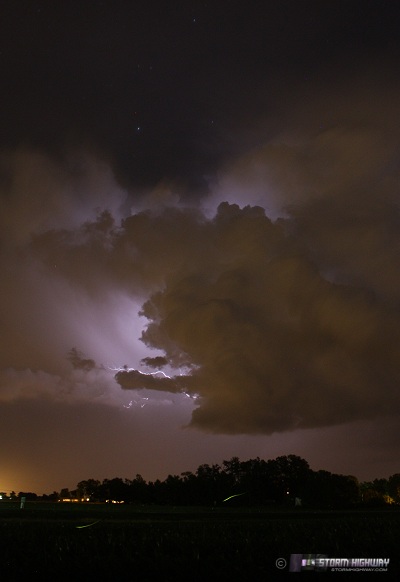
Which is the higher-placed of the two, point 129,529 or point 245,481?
point 245,481

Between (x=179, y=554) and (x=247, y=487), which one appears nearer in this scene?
(x=179, y=554)

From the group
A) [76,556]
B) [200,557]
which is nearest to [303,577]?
[200,557]

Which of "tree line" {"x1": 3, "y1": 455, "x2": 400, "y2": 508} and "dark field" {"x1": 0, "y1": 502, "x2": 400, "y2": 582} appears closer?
"dark field" {"x1": 0, "y1": 502, "x2": 400, "y2": 582}

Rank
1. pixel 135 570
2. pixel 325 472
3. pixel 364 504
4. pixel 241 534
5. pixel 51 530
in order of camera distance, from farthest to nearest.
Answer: pixel 325 472 < pixel 364 504 < pixel 51 530 < pixel 241 534 < pixel 135 570

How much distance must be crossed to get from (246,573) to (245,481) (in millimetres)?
125075

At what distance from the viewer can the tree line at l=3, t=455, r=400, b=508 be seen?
116 meters

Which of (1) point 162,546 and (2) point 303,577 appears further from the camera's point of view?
(1) point 162,546

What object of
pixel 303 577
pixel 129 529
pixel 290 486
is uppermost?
pixel 290 486

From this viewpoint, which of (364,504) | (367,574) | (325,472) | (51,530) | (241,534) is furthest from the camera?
(325,472)

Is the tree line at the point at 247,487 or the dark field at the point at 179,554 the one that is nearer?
the dark field at the point at 179,554

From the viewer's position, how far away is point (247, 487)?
13375cm

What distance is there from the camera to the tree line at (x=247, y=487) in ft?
381

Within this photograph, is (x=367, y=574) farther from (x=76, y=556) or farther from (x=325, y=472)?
(x=325, y=472)

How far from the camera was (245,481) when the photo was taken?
139 metres
